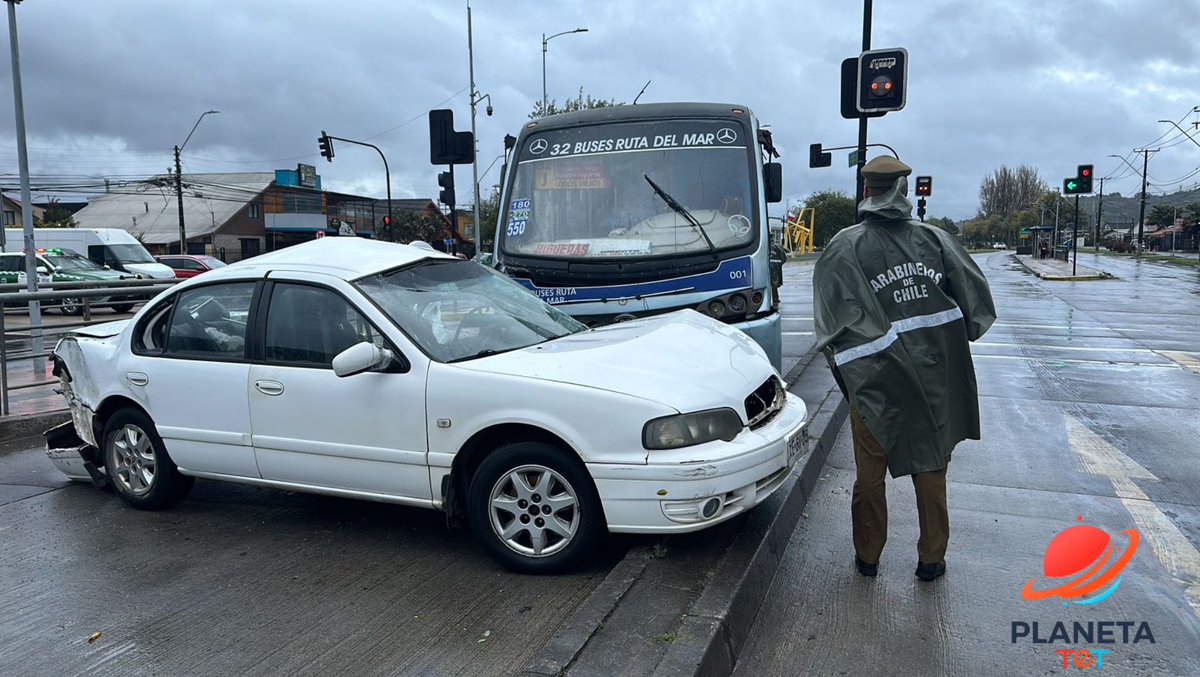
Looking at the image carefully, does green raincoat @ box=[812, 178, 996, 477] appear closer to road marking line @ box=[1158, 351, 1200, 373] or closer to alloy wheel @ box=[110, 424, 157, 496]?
alloy wheel @ box=[110, 424, 157, 496]

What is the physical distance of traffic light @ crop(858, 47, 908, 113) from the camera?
1000cm

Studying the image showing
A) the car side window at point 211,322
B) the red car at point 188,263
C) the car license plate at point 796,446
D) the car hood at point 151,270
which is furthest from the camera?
the red car at point 188,263

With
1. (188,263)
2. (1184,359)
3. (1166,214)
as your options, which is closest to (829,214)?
(1166,214)

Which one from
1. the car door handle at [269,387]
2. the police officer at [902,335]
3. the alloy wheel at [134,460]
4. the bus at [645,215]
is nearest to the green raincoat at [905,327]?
the police officer at [902,335]

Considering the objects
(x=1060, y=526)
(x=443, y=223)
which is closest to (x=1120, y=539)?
Result: (x=1060, y=526)

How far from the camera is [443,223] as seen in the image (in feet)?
264

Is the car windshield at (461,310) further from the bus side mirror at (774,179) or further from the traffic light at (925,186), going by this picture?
the traffic light at (925,186)

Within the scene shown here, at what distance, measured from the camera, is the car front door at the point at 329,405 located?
4.29m

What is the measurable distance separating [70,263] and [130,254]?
5.95 m

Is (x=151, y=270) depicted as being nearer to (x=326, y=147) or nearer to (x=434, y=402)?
(x=326, y=147)

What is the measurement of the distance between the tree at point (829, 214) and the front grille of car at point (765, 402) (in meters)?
85.1

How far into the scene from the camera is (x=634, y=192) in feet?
25.1

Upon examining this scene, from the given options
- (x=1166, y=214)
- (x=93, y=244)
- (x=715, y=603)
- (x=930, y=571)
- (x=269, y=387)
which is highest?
(x=1166, y=214)

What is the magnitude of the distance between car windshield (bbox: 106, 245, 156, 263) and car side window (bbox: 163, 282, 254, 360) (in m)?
26.9
